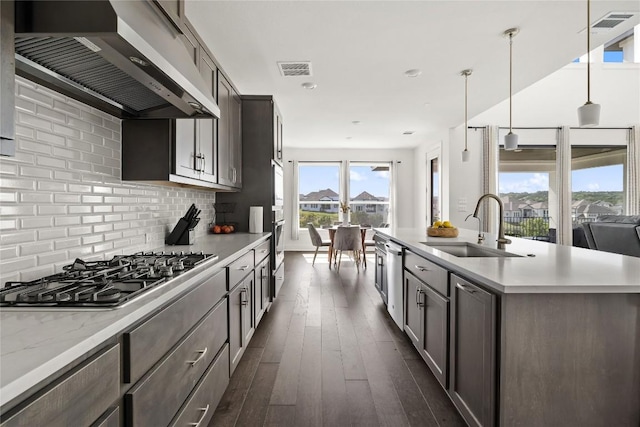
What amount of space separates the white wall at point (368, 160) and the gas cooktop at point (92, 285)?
705 centimetres

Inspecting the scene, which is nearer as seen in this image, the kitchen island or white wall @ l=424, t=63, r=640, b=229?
the kitchen island

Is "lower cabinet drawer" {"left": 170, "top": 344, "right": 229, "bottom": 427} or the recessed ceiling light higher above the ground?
the recessed ceiling light

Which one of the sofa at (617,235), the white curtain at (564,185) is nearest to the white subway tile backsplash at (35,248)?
the sofa at (617,235)

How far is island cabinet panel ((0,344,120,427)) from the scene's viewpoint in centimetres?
66

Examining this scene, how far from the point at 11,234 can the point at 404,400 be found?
2088mm

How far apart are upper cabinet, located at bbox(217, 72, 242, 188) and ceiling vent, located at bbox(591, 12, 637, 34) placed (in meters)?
3.15

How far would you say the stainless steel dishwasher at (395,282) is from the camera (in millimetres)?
2977

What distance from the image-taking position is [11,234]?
1.30 m

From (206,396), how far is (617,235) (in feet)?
16.3

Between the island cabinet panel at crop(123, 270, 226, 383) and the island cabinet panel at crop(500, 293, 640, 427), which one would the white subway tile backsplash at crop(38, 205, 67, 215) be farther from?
the island cabinet panel at crop(500, 293, 640, 427)

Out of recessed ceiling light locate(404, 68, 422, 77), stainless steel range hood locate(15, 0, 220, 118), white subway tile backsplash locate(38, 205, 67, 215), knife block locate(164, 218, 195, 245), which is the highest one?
recessed ceiling light locate(404, 68, 422, 77)

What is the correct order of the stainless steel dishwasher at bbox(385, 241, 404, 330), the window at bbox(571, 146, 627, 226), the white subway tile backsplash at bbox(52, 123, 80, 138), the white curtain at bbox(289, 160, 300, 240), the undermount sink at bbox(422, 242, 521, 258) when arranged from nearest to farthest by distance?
the white subway tile backsplash at bbox(52, 123, 80, 138)
the undermount sink at bbox(422, 242, 521, 258)
the stainless steel dishwasher at bbox(385, 241, 404, 330)
the window at bbox(571, 146, 627, 226)
the white curtain at bbox(289, 160, 300, 240)

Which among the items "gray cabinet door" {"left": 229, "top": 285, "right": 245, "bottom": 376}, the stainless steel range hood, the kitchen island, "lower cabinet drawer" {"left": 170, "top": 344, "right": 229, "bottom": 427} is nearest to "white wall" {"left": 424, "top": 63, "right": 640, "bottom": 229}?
"gray cabinet door" {"left": 229, "top": 285, "right": 245, "bottom": 376}

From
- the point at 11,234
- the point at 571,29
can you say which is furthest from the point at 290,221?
the point at 11,234
